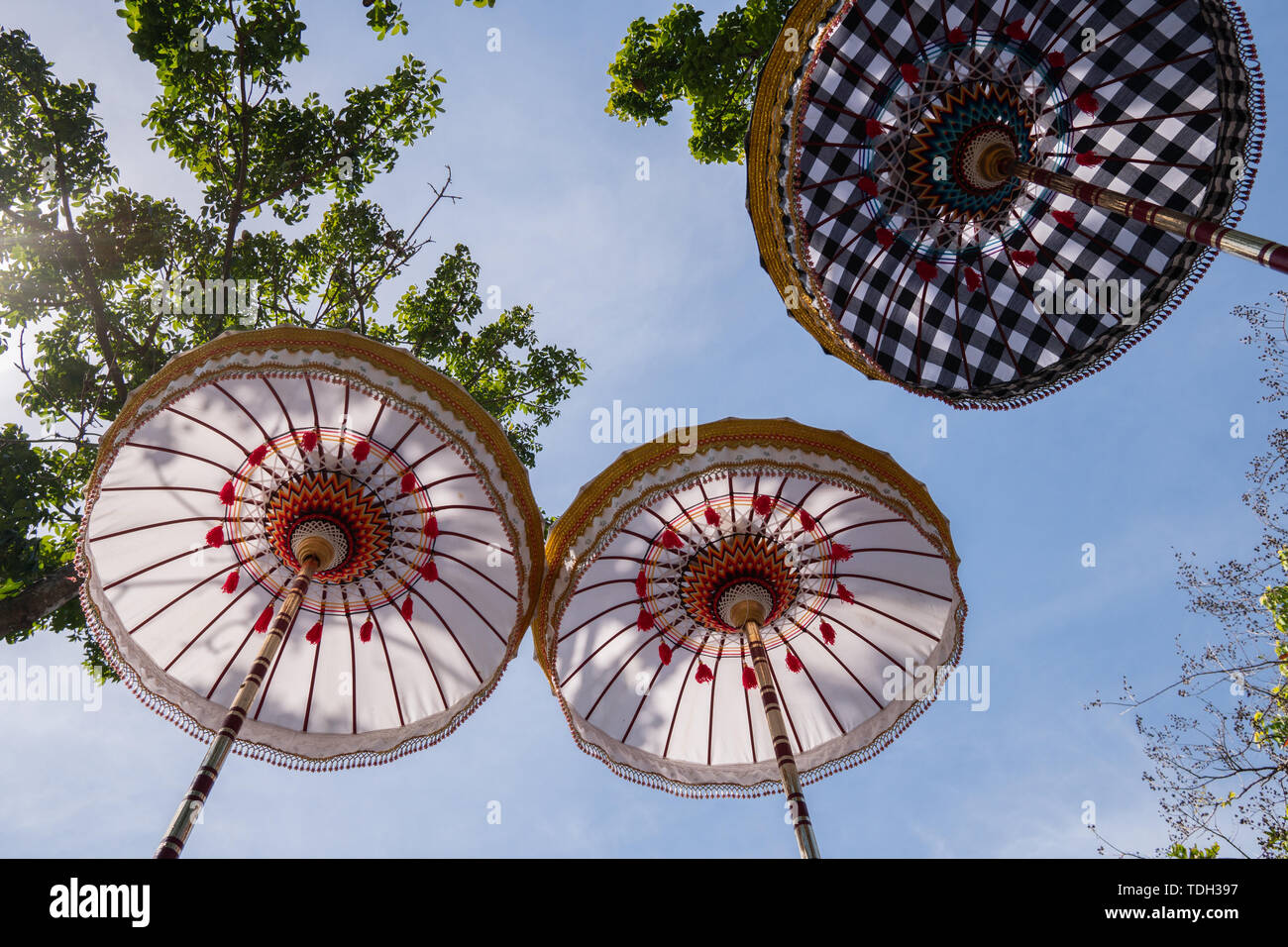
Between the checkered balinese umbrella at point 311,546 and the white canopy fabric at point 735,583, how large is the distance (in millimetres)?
852

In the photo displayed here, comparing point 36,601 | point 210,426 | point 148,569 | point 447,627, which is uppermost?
point 210,426

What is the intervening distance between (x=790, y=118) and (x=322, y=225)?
8.37m

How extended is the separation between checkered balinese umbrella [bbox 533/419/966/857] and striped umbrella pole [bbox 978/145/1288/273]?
9.76 feet

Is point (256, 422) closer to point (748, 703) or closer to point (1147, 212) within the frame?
point (748, 703)

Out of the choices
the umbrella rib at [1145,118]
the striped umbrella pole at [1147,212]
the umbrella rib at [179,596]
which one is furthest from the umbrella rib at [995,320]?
the umbrella rib at [179,596]

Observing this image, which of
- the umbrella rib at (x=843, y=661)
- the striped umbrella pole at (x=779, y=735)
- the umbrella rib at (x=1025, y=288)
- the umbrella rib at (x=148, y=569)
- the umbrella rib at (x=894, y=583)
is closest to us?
the striped umbrella pole at (x=779, y=735)

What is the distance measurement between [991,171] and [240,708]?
9.12 meters

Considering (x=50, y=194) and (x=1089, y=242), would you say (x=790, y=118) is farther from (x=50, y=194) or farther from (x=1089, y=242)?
(x=50, y=194)

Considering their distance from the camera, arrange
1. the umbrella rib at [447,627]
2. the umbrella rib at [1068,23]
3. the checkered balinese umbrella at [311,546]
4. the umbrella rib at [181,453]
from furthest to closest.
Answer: the umbrella rib at [1068,23] → the umbrella rib at [447,627] → the umbrella rib at [181,453] → the checkered balinese umbrella at [311,546]

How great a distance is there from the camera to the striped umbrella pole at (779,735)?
19.9 feet

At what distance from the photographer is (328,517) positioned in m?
7.54

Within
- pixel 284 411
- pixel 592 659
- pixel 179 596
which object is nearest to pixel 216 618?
pixel 179 596

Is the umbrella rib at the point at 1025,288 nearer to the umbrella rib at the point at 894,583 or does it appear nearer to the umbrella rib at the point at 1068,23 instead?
the umbrella rib at the point at 1068,23
